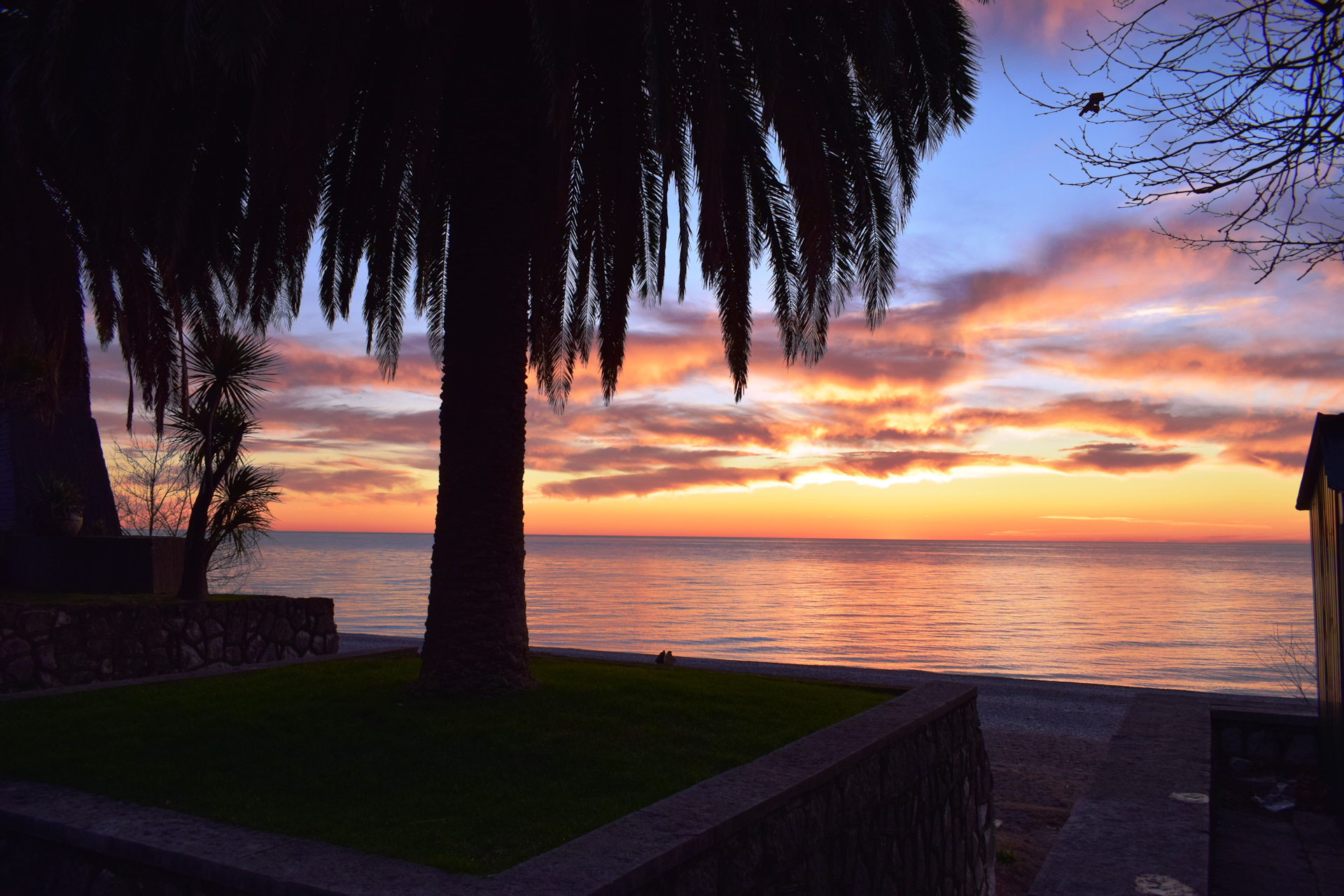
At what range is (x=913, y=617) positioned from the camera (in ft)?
129

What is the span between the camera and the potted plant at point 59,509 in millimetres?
14836

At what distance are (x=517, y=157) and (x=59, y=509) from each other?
11767 mm

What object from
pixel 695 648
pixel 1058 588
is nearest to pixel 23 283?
pixel 695 648

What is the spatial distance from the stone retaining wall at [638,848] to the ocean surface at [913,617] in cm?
1836

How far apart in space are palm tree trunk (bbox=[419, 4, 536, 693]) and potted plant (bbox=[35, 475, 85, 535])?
10.7 m

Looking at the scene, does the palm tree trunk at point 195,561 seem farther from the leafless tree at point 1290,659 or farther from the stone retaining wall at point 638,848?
the leafless tree at point 1290,659

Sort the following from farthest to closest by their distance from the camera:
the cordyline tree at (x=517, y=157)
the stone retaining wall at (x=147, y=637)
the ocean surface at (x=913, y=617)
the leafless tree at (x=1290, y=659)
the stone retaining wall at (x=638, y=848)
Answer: the ocean surface at (x=913, y=617) < the leafless tree at (x=1290, y=659) < the stone retaining wall at (x=147, y=637) < the cordyline tree at (x=517, y=157) < the stone retaining wall at (x=638, y=848)

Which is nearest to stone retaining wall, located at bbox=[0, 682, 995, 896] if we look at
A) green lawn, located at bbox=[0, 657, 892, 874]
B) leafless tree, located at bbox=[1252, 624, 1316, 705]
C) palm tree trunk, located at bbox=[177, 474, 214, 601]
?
green lawn, located at bbox=[0, 657, 892, 874]

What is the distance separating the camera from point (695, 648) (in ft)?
89.8

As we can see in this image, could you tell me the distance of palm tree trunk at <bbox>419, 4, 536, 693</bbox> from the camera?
7371mm

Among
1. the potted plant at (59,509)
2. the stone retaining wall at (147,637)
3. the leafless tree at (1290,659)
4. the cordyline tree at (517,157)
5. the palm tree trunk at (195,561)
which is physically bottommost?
the leafless tree at (1290,659)

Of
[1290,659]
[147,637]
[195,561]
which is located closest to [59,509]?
[195,561]

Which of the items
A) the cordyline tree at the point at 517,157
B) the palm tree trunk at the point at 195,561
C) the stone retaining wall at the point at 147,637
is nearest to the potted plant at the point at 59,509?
the palm tree trunk at the point at 195,561

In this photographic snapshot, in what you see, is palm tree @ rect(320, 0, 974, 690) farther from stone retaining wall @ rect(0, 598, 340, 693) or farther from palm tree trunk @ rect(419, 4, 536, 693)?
stone retaining wall @ rect(0, 598, 340, 693)
